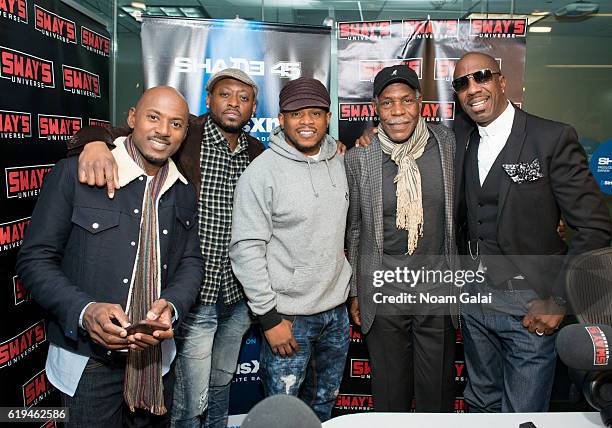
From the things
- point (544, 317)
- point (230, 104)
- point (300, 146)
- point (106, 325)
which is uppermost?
point (230, 104)

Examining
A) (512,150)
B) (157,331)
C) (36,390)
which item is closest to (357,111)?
(512,150)

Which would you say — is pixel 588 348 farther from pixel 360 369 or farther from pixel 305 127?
pixel 360 369

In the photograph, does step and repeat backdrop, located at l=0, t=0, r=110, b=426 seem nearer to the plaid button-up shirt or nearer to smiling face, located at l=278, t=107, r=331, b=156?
the plaid button-up shirt

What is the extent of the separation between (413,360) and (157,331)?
1.37 meters

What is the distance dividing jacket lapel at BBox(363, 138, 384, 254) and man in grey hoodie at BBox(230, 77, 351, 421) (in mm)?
141

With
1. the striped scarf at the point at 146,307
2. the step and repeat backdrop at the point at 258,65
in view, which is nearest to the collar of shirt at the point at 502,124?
the step and repeat backdrop at the point at 258,65

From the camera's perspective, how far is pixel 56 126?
2.58m

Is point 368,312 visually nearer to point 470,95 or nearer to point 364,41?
point 470,95

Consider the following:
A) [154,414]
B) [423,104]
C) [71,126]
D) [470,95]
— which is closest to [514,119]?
[470,95]

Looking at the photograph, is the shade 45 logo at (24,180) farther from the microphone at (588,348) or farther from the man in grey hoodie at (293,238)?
the microphone at (588,348)

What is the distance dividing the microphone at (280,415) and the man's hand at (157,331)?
0.94 meters

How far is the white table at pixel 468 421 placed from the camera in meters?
1.36

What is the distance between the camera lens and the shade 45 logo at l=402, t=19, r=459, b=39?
323 cm

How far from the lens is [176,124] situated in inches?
80.7
